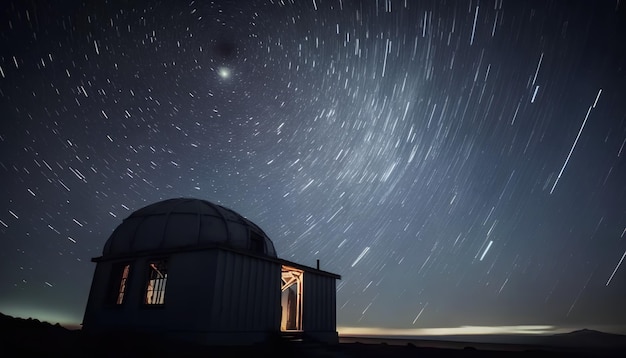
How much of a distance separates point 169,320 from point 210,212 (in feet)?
16.0

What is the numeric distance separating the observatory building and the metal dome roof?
0.04 meters

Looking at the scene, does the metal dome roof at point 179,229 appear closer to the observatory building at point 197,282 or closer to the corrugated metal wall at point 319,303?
the observatory building at point 197,282

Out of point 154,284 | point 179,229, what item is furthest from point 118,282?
point 179,229

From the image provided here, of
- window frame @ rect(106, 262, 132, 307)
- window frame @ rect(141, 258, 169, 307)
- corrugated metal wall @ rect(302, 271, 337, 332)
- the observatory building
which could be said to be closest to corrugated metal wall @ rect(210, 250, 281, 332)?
the observatory building

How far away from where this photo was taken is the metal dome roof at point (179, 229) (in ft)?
40.6

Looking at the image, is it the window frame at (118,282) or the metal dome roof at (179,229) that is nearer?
the window frame at (118,282)

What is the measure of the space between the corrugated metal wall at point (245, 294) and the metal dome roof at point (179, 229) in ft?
2.62

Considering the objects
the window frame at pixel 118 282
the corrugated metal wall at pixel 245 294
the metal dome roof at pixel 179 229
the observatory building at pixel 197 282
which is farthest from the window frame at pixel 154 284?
Answer: the corrugated metal wall at pixel 245 294

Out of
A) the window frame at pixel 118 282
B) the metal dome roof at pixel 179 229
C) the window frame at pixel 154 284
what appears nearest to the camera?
the window frame at pixel 154 284

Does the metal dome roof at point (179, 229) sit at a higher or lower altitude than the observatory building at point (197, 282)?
higher

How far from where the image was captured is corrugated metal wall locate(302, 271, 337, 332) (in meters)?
13.5

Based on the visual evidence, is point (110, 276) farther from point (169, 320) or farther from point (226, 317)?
point (226, 317)

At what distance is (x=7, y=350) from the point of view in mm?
6781

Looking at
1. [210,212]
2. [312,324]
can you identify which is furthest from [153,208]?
[312,324]
